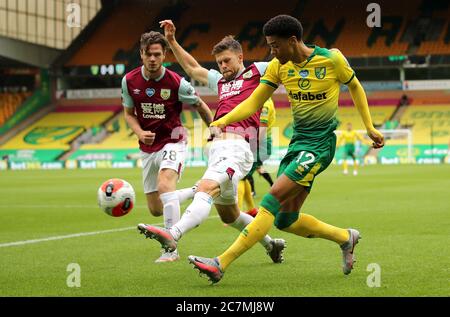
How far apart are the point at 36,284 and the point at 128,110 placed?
115 inches

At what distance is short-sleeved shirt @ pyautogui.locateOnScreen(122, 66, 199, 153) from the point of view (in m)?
8.94

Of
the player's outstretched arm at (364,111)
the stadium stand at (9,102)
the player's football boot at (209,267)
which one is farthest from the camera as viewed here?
the stadium stand at (9,102)

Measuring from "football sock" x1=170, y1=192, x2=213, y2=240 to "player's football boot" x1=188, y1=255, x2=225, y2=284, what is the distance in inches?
19.8

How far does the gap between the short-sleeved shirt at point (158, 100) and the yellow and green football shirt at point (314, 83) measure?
217 cm

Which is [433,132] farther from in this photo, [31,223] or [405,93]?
[31,223]

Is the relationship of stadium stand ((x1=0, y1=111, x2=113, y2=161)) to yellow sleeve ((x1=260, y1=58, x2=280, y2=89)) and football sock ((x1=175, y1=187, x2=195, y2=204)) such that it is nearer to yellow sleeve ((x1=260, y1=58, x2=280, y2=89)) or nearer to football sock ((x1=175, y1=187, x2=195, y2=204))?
football sock ((x1=175, y1=187, x2=195, y2=204))

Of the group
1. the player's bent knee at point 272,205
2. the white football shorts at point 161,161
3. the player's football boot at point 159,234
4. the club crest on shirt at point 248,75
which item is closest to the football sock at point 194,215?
the player's football boot at point 159,234

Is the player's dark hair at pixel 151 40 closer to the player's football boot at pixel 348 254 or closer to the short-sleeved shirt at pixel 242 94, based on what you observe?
the short-sleeved shirt at pixel 242 94

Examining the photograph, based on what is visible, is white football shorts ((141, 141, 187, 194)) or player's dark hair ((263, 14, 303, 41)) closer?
player's dark hair ((263, 14, 303, 41))

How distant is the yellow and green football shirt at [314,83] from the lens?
6.85m

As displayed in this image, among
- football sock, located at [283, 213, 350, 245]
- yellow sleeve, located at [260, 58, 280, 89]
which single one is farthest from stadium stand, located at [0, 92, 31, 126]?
yellow sleeve, located at [260, 58, 280, 89]

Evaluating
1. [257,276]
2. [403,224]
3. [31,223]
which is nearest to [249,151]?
[257,276]

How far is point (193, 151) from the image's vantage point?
46.2 meters

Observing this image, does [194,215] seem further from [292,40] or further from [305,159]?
[292,40]
